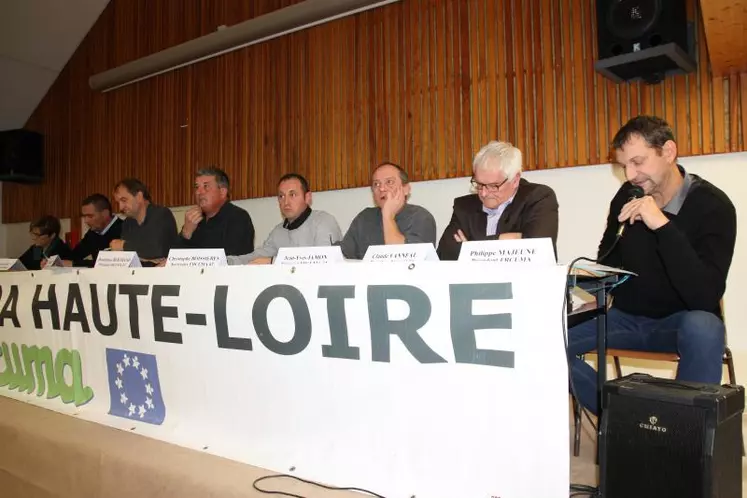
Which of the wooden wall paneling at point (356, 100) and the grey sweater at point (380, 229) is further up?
the wooden wall paneling at point (356, 100)

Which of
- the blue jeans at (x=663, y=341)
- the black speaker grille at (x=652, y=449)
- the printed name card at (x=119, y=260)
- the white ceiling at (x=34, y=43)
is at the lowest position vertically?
the black speaker grille at (x=652, y=449)

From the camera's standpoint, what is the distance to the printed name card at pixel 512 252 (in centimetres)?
132

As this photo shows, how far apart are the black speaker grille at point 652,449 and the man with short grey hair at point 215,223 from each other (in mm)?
2761

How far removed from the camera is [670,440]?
124 cm

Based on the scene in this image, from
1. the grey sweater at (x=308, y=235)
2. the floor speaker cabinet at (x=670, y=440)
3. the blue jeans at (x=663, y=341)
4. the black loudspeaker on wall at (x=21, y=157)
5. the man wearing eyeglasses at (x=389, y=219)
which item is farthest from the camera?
the black loudspeaker on wall at (x=21, y=157)

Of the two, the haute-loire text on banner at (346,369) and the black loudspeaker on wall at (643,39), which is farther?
the black loudspeaker on wall at (643,39)

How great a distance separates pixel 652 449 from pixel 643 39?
2543 mm

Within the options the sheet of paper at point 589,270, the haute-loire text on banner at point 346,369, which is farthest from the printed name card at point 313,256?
the sheet of paper at point 589,270

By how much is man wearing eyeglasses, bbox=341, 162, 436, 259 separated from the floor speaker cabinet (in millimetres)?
1472

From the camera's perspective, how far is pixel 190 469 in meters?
1.69

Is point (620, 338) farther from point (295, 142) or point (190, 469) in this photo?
point (295, 142)

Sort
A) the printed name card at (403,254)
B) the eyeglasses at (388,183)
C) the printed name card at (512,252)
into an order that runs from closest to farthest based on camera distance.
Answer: the printed name card at (512,252) < the printed name card at (403,254) < the eyeglasses at (388,183)

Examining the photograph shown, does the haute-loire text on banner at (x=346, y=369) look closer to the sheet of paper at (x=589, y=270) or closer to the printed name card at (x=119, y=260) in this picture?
the printed name card at (x=119, y=260)

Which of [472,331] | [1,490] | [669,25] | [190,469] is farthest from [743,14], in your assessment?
[1,490]
